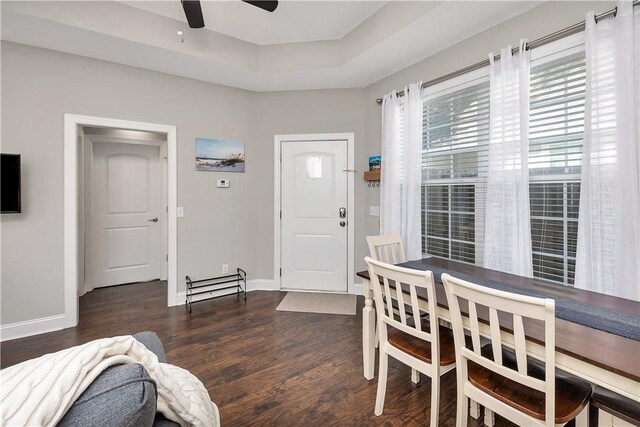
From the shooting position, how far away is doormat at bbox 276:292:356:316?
3250mm

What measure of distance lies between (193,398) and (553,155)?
247 centimetres

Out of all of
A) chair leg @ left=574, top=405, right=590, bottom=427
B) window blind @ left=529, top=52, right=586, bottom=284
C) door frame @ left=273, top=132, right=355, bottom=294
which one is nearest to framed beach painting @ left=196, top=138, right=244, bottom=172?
door frame @ left=273, top=132, right=355, bottom=294

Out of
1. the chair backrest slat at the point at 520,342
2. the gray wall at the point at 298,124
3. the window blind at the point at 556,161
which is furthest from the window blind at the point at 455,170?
the chair backrest slat at the point at 520,342

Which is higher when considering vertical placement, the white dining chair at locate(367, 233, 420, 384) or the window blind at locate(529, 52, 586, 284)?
the window blind at locate(529, 52, 586, 284)

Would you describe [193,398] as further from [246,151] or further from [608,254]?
[246,151]

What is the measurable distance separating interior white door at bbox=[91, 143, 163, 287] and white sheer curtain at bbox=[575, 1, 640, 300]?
4791mm

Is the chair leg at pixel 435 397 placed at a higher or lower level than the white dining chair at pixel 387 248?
lower

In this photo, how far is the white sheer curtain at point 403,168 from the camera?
2904 mm

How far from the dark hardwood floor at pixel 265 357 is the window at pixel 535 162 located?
43.5 inches

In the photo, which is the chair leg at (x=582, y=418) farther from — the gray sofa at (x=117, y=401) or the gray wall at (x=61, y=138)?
the gray wall at (x=61, y=138)

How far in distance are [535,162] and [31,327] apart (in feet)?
14.4

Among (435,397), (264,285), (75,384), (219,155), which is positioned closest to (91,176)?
(219,155)

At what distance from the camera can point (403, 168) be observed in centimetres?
311

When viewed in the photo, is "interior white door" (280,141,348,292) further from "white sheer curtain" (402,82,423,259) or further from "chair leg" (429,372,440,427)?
"chair leg" (429,372,440,427)
